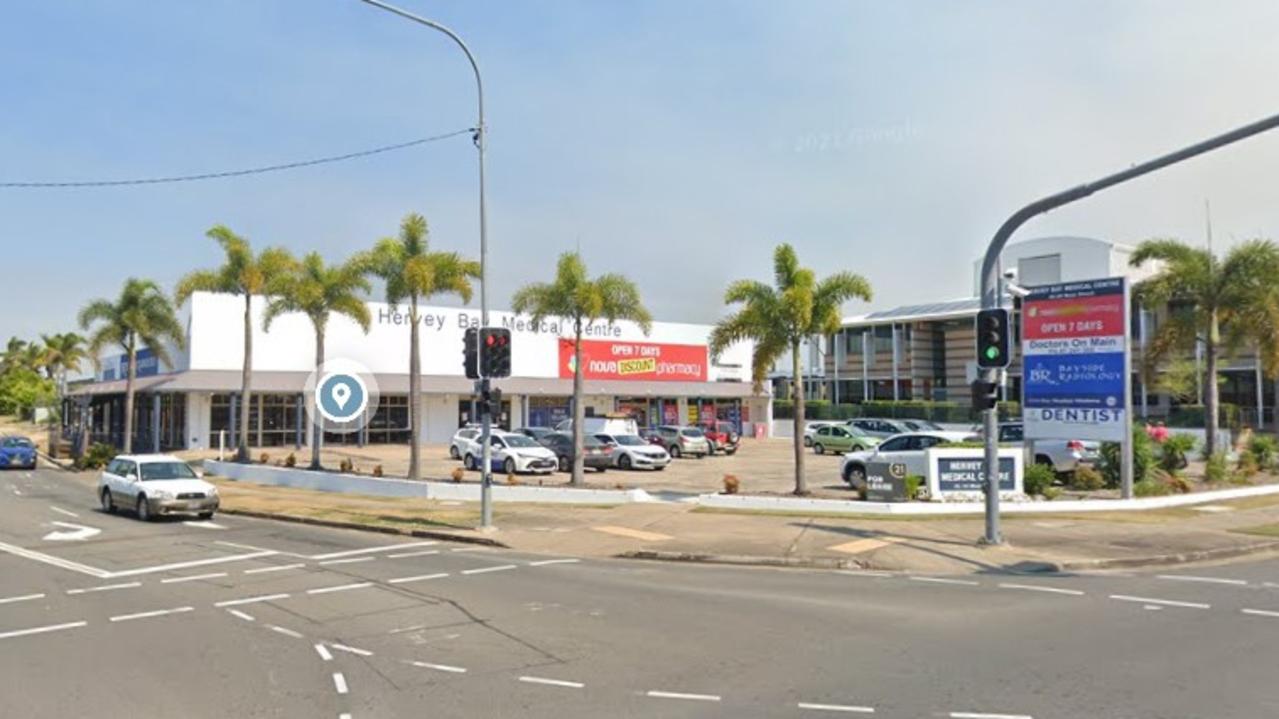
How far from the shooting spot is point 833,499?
22891mm

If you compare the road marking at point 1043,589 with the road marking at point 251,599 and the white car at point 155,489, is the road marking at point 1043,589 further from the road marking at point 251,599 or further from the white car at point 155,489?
the white car at point 155,489

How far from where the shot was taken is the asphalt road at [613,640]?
7426 millimetres

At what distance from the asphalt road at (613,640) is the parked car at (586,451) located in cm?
1896

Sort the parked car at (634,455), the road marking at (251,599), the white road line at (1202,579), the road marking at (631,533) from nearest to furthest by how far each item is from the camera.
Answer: the road marking at (251,599), the white road line at (1202,579), the road marking at (631,533), the parked car at (634,455)

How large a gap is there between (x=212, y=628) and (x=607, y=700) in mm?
5243

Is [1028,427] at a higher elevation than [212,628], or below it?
higher

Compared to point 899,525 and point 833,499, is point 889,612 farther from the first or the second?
point 833,499

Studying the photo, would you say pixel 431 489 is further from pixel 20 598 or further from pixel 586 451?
pixel 20 598

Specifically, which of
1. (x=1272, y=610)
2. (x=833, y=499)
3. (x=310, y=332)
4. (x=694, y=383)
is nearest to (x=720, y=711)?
(x=1272, y=610)

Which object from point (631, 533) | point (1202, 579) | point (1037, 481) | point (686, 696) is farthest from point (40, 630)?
point (1037, 481)

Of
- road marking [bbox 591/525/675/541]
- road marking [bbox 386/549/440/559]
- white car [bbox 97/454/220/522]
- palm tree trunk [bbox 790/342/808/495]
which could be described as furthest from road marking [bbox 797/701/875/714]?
white car [bbox 97/454/220/522]

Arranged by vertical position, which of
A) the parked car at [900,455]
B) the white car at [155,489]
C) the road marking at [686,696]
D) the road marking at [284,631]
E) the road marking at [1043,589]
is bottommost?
the road marking at [284,631]

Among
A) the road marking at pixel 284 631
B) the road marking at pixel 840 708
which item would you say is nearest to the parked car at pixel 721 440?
the road marking at pixel 284 631

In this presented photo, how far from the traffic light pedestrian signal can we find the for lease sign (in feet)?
27.1
